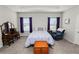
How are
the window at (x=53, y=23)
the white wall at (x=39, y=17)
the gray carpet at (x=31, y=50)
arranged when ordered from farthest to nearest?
the window at (x=53, y=23) < the white wall at (x=39, y=17) < the gray carpet at (x=31, y=50)

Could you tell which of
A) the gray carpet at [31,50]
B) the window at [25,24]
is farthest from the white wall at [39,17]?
the gray carpet at [31,50]

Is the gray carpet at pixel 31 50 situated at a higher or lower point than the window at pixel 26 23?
lower

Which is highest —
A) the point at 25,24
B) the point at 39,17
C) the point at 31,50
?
the point at 39,17

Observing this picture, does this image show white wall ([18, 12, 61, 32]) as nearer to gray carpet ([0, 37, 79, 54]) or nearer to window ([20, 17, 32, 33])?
window ([20, 17, 32, 33])

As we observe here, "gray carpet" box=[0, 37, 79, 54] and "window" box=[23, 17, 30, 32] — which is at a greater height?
"window" box=[23, 17, 30, 32]

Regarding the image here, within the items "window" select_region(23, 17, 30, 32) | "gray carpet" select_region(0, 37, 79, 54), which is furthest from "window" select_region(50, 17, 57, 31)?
"gray carpet" select_region(0, 37, 79, 54)

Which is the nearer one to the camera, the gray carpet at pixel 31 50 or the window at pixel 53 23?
the gray carpet at pixel 31 50

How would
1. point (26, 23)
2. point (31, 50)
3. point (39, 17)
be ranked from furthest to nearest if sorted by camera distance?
point (26, 23)
point (39, 17)
point (31, 50)

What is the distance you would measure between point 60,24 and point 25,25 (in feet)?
9.92

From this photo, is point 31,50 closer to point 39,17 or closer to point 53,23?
point 39,17

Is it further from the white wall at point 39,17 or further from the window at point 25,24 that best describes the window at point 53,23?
the window at point 25,24

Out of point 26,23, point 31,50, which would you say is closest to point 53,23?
point 26,23

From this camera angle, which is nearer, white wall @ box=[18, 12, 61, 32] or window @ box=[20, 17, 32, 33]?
white wall @ box=[18, 12, 61, 32]
